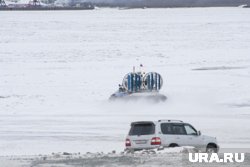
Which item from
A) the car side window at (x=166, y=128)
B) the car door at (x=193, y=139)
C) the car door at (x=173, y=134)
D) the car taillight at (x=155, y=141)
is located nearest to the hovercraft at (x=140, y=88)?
the car door at (x=193, y=139)

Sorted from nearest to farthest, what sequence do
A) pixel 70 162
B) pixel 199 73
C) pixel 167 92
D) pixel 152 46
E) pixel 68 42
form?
1. pixel 70 162
2. pixel 167 92
3. pixel 199 73
4. pixel 152 46
5. pixel 68 42

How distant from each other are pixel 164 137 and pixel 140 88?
15.4m

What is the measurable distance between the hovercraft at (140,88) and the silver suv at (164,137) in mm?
13080

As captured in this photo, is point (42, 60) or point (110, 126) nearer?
point (110, 126)

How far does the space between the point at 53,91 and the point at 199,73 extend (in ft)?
36.5

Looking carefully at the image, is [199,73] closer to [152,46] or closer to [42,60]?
[42,60]

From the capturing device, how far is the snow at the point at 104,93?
2409cm

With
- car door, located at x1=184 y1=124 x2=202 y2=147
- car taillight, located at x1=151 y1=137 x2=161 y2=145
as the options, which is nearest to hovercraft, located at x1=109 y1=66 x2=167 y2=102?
car door, located at x1=184 y1=124 x2=202 y2=147

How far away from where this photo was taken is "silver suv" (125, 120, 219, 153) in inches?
738

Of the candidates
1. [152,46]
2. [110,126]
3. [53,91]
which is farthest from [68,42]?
[110,126]

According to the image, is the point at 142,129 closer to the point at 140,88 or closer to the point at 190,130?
the point at 190,130

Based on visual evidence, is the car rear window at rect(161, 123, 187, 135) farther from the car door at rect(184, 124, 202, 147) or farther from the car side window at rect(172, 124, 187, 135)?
the car door at rect(184, 124, 202, 147)

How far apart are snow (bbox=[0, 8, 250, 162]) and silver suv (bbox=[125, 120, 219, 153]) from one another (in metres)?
1.99

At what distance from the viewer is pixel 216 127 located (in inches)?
1014
